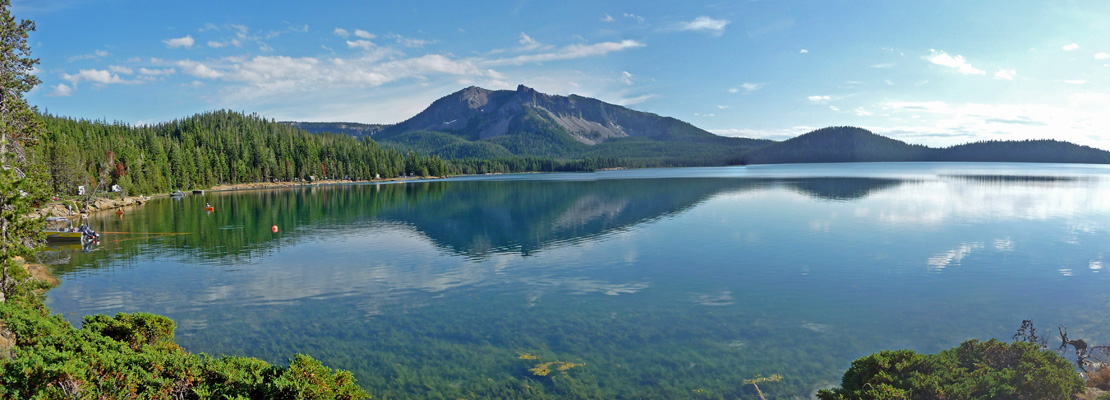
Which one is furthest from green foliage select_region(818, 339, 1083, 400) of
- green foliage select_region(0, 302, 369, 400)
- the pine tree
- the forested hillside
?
the forested hillside

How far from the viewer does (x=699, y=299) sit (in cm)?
2556

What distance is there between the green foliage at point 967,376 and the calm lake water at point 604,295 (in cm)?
346

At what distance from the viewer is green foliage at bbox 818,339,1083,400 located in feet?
36.5

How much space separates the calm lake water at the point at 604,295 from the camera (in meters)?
17.5

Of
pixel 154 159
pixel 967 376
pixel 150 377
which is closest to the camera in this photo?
pixel 150 377

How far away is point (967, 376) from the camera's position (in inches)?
457

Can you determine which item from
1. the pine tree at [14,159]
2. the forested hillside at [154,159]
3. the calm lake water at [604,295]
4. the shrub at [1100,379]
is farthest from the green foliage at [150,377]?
the forested hillside at [154,159]

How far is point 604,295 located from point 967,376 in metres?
16.3

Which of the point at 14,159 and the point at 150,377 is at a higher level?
the point at 14,159

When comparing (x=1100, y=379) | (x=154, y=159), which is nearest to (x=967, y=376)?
(x=1100, y=379)

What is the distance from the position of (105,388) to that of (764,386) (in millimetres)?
16113

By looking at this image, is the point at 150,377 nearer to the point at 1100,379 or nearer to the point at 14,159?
the point at 14,159

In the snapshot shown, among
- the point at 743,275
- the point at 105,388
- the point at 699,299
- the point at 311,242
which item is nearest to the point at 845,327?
the point at 699,299

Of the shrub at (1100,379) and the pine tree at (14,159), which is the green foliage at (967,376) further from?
the pine tree at (14,159)
